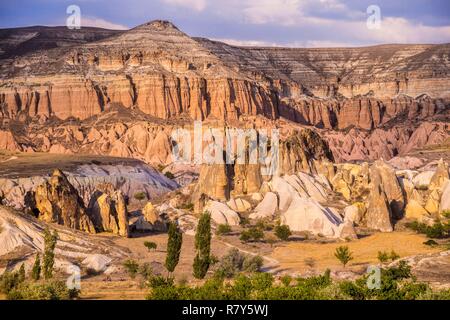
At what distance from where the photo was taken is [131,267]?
4334 cm

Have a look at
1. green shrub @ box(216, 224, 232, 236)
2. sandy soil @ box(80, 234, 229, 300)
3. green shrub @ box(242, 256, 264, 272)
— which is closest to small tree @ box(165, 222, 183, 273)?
sandy soil @ box(80, 234, 229, 300)

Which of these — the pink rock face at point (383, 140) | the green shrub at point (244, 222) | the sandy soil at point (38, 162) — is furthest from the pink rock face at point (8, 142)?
the green shrub at point (244, 222)

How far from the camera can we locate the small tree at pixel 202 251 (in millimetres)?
41125

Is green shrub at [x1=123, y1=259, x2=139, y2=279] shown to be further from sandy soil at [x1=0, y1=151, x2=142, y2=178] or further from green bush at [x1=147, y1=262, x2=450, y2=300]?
sandy soil at [x1=0, y1=151, x2=142, y2=178]

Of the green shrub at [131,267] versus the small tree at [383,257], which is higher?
the green shrub at [131,267]

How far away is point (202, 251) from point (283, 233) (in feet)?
56.8

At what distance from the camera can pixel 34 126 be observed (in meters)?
156

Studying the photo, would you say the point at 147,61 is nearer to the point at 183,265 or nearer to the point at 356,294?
the point at 183,265

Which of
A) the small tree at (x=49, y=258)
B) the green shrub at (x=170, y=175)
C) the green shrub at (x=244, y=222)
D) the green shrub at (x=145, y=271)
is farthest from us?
the green shrub at (x=170, y=175)

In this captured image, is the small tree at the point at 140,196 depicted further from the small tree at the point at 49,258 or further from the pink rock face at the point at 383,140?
the small tree at the point at 49,258

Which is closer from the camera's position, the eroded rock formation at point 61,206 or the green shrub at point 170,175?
the eroded rock formation at point 61,206

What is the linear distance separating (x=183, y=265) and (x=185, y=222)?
690 inches

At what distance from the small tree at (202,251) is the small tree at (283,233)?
15224 millimetres
